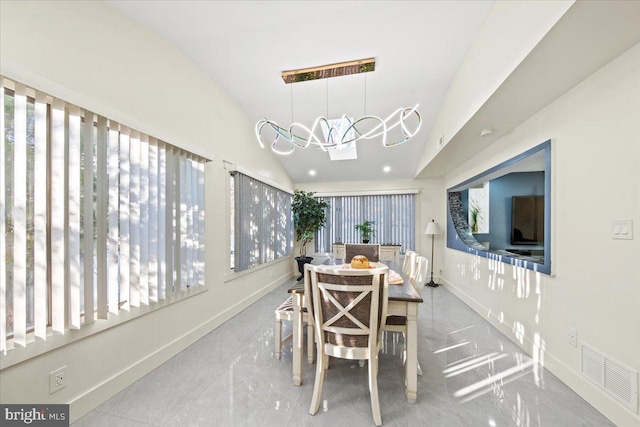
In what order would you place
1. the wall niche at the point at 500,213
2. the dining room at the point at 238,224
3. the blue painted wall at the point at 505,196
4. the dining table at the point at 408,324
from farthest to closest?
the blue painted wall at the point at 505,196, the wall niche at the point at 500,213, the dining table at the point at 408,324, the dining room at the point at 238,224

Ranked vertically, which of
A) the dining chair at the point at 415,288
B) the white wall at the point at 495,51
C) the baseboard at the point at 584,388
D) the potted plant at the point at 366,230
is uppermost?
the white wall at the point at 495,51

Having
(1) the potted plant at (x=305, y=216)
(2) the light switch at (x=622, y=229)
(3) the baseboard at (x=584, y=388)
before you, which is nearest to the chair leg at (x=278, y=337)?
(3) the baseboard at (x=584, y=388)

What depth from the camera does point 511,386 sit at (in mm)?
1922

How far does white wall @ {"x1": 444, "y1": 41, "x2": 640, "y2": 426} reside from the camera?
153 cm

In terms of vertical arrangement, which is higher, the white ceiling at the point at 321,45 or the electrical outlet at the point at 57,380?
the white ceiling at the point at 321,45

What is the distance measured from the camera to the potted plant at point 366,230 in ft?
18.1

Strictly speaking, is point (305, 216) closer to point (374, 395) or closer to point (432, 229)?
point (432, 229)

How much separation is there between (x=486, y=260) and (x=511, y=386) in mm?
1814

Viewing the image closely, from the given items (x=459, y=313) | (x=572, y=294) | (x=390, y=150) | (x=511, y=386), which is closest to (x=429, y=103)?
(x=390, y=150)

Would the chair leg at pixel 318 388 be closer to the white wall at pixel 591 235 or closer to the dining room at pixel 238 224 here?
the dining room at pixel 238 224

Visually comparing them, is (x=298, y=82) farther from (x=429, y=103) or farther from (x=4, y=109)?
(x=4, y=109)

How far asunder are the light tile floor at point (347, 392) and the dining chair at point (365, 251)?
1.33m

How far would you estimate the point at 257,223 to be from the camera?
13.3 ft

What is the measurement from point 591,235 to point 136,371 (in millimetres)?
3624
